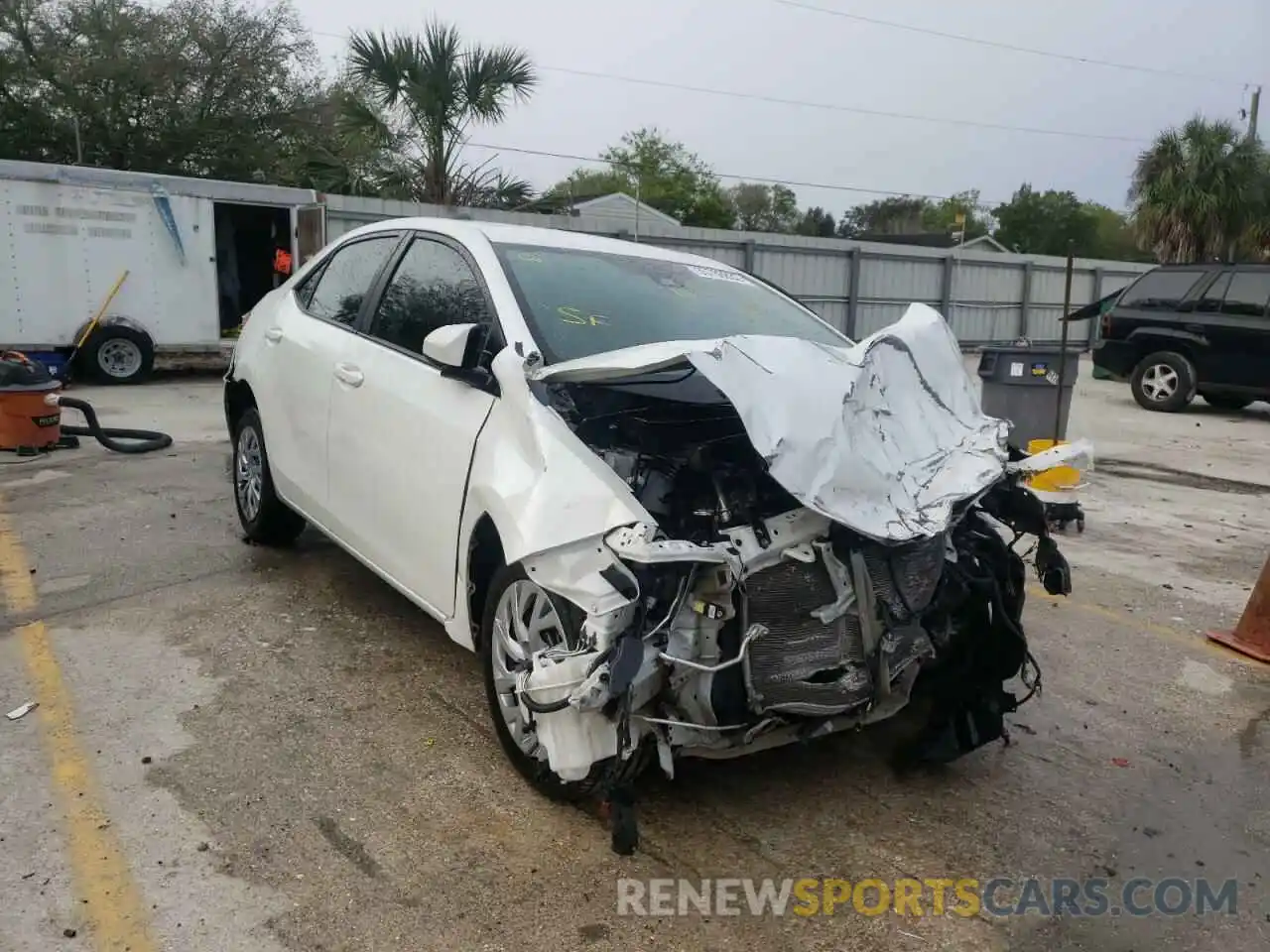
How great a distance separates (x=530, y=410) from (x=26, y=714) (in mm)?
2203

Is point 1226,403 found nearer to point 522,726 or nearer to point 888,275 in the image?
point 888,275

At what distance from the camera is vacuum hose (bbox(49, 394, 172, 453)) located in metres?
8.06

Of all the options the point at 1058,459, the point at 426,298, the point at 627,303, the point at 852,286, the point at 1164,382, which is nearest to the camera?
the point at 1058,459

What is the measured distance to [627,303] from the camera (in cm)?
386

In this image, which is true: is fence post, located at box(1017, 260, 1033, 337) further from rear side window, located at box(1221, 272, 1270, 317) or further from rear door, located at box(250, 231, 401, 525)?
rear door, located at box(250, 231, 401, 525)

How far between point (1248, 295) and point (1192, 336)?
766mm

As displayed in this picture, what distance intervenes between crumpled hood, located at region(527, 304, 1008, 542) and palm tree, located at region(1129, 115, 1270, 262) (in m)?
24.3

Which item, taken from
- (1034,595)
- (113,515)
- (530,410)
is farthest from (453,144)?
(530,410)

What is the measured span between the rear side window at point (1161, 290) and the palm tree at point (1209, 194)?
42.6ft

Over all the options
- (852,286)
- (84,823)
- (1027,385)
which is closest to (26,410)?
(84,823)

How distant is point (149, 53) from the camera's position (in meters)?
24.1

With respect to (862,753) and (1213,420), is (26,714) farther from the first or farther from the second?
(1213,420)

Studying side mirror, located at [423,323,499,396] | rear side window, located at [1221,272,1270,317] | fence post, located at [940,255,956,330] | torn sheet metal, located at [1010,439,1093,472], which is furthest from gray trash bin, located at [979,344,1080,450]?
fence post, located at [940,255,956,330]

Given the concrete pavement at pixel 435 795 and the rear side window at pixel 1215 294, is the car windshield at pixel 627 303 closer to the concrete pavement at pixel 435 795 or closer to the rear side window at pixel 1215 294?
the concrete pavement at pixel 435 795
